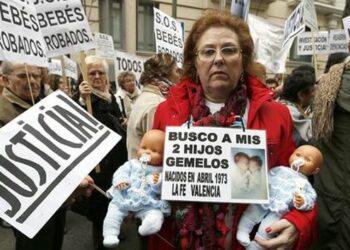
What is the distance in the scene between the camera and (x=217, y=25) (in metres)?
2.04

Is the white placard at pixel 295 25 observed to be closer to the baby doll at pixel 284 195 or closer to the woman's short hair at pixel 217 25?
the woman's short hair at pixel 217 25

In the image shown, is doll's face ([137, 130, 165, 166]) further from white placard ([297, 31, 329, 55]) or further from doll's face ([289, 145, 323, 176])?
white placard ([297, 31, 329, 55])

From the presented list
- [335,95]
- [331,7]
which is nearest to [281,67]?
[335,95]

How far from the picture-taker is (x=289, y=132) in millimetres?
2021

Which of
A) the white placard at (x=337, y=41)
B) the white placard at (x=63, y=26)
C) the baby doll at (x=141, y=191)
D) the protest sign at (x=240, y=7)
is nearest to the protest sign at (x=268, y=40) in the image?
the white placard at (x=337, y=41)

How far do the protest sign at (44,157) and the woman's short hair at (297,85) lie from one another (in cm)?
220

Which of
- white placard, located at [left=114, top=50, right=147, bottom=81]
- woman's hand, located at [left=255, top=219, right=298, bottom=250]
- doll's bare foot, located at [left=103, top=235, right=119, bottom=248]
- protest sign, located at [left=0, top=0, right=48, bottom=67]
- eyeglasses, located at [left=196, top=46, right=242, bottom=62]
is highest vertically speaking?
eyeglasses, located at [left=196, top=46, right=242, bottom=62]

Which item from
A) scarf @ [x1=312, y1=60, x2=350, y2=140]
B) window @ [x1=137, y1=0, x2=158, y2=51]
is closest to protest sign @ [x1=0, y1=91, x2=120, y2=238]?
scarf @ [x1=312, y1=60, x2=350, y2=140]

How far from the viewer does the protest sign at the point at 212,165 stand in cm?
186

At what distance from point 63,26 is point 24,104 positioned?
115 cm

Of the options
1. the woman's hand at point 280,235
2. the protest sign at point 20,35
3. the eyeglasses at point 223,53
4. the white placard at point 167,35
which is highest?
the eyeglasses at point 223,53

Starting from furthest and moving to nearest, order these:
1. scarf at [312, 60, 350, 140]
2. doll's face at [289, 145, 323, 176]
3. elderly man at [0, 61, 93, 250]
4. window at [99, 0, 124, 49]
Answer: window at [99, 0, 124, 49], elderly man at [0, 61, 93, 250], scarf at [312, 60, 350, 140], doll's face at [289, 145, 323, 176]

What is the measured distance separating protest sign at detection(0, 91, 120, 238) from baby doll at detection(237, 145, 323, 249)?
2.83ft

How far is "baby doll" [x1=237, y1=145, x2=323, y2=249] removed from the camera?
1.82 metres
